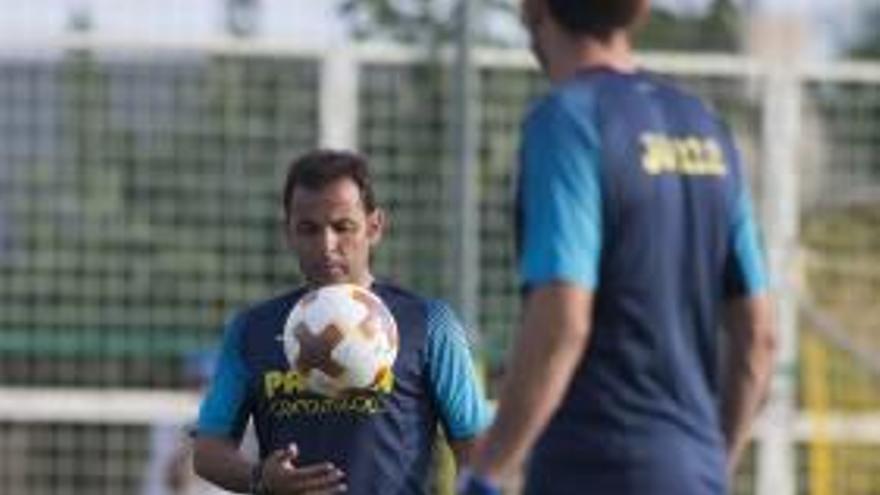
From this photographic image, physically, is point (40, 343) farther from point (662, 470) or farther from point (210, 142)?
point (662, 470)

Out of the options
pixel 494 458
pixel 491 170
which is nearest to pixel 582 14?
pixel 494 458

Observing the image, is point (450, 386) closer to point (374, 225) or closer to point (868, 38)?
point (374, 225)

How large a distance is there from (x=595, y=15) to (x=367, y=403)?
1.56 meters

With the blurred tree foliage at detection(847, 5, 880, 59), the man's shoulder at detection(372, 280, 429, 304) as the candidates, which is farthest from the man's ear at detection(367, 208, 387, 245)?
the blurred tree foliage at detection(847, 5, 880, 59)

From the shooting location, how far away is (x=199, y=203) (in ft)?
47.0

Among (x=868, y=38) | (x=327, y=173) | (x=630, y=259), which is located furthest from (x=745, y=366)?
(x=868, y=38)

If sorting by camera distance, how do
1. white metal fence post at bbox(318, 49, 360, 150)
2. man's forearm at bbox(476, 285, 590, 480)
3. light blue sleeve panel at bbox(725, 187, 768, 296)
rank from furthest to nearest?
white metal fence post at bbox(318, 49, 360, 150) → light blue sleeve panel at bbox(725, 187, 768, 296) → man's forearm at bbox(476, 285, 590, 480)

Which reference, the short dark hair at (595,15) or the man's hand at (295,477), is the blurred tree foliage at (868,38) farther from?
the short dark hair at (595,15)

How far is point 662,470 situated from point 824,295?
9.65m

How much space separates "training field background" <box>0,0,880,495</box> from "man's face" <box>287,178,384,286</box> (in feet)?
21.7

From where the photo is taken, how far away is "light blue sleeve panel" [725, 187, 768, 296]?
6.12 meters

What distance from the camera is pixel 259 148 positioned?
1429cm

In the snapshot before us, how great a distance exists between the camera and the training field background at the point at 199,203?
14188 mm

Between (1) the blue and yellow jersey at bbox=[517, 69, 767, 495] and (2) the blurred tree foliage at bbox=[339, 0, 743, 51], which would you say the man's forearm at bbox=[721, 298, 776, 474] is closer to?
(1) the blue and yellow jersey at bbox=[517, 69, 767, 495]
